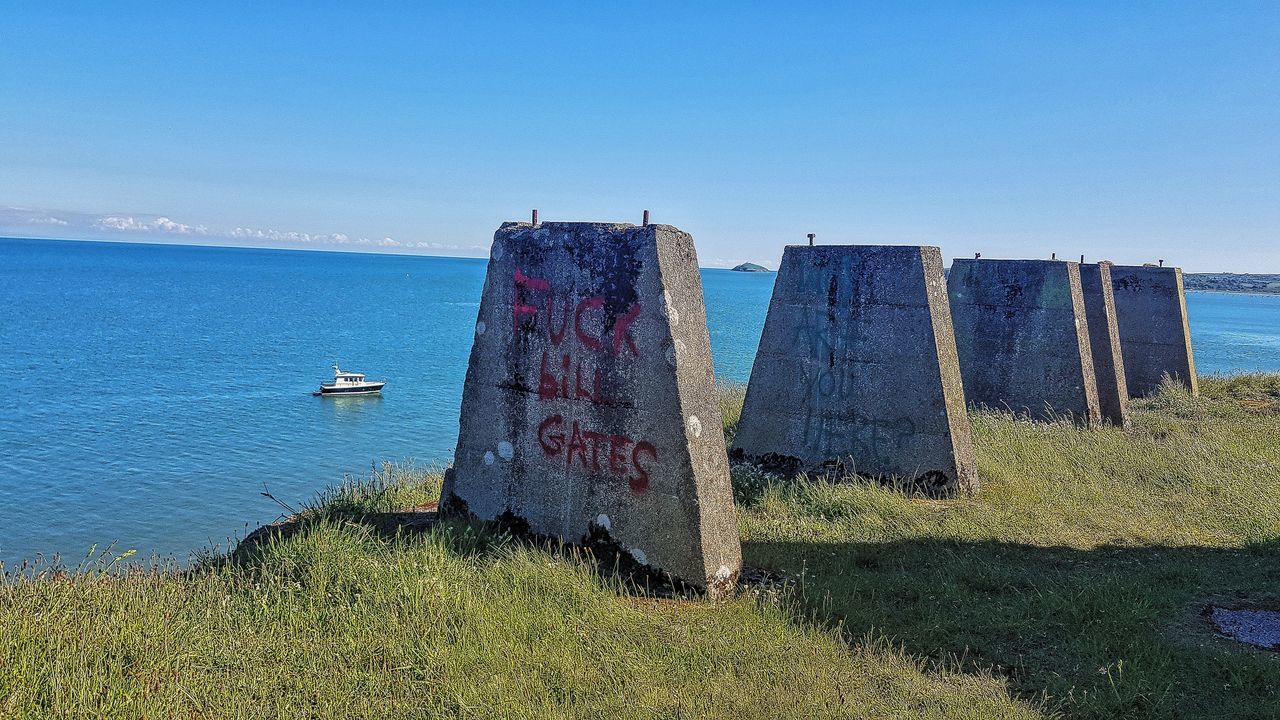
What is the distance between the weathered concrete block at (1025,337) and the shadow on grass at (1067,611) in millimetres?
5398

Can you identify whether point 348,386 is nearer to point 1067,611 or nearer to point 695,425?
point 695,425

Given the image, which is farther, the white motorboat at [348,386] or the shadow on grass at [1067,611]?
the white motorboat at [348,386]

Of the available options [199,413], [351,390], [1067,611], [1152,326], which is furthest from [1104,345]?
[199,413]

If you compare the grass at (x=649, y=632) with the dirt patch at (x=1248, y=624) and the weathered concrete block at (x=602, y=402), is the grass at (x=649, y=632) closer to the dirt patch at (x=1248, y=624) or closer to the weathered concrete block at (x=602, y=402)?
the dirt patch at (x=1248, y=624)

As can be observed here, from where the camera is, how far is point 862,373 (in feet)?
28.8

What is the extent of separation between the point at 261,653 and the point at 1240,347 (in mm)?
55250

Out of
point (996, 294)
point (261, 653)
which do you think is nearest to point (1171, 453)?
point (996, 294)

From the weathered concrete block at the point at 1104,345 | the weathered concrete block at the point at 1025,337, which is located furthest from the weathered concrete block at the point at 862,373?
the weathered concrete block at the point at 1104,345

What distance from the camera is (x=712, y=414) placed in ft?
18.3

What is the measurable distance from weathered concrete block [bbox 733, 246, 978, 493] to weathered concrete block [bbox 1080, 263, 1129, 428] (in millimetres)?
5353

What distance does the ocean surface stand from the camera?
46.5 feet

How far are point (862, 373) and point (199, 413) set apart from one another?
68.1 ft

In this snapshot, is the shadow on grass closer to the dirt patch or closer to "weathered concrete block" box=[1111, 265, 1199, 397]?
the dirt patch

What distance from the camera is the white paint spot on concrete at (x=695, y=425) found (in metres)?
5.35
